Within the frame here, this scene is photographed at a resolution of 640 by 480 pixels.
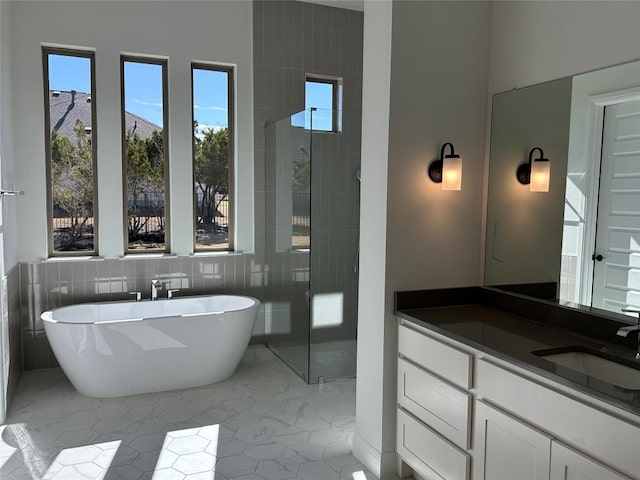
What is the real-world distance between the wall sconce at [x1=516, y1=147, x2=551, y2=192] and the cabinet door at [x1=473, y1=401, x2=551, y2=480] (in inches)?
42.5

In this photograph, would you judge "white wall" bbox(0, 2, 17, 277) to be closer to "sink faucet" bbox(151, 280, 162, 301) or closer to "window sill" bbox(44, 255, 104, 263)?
"window sill" bbox(44, 255, 104, 263)

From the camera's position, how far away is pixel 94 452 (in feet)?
9.55

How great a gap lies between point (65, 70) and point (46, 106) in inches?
13.1

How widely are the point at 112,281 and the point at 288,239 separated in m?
1.50

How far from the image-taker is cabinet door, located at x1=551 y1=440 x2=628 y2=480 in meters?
1.56

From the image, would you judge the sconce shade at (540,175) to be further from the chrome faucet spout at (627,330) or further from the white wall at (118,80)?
the white wall at (118,80)

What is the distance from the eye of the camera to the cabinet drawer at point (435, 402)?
2184 mm

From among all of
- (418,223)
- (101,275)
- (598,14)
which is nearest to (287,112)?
(101,275)

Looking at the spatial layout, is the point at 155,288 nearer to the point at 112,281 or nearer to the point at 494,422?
the point at 112,281

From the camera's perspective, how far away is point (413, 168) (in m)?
2.59

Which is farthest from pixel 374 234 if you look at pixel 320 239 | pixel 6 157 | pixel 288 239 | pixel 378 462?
pixel 6 157

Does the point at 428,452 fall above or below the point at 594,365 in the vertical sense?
below

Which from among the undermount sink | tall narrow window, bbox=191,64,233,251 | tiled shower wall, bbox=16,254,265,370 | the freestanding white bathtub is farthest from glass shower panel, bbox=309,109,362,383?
the undermount sink

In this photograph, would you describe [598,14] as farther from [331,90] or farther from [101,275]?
[101,275]
